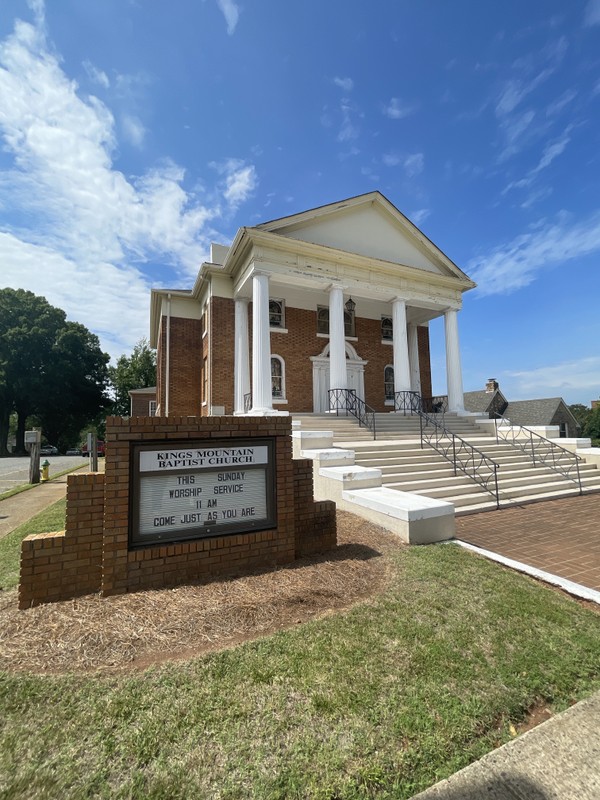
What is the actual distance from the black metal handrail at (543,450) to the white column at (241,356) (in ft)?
28.3

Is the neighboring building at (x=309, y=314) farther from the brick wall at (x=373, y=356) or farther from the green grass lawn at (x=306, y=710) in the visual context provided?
the green grass lawn at (x=306, y=710)

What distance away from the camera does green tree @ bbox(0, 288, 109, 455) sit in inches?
1609

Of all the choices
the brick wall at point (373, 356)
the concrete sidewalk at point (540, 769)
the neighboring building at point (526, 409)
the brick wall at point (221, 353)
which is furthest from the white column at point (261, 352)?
the neighboring building at point (526, 409)

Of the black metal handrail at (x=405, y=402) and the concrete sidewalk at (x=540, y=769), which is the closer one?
the concrete sidewalk at (x=540, y=769)

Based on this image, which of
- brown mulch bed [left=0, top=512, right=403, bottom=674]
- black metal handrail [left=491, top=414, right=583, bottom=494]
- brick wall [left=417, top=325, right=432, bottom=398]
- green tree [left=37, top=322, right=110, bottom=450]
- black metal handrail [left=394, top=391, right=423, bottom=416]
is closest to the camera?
brown mulch bed [left=0, top=512, right=403, bottom=674]

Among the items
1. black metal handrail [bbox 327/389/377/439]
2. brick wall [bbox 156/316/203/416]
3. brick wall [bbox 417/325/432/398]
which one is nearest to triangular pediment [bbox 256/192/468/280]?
brick wall [bbox 417/325/432/398]

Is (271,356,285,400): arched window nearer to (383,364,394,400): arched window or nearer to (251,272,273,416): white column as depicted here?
(251,272,273,416): white column

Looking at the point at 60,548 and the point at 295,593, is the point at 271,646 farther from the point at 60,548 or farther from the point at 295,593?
the point at 60,548

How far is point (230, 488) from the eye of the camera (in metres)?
4.21

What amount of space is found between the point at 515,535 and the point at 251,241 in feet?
35.6

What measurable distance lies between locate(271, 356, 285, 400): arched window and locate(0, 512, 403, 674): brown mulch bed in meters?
11.0

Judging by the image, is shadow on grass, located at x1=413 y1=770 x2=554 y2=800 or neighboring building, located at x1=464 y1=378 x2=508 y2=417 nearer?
shadow on grass, located at x1=413 y1=770 x2=554 y2=800

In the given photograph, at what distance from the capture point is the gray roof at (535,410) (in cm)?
3581

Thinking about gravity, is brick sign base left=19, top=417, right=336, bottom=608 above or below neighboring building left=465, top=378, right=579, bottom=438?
below
